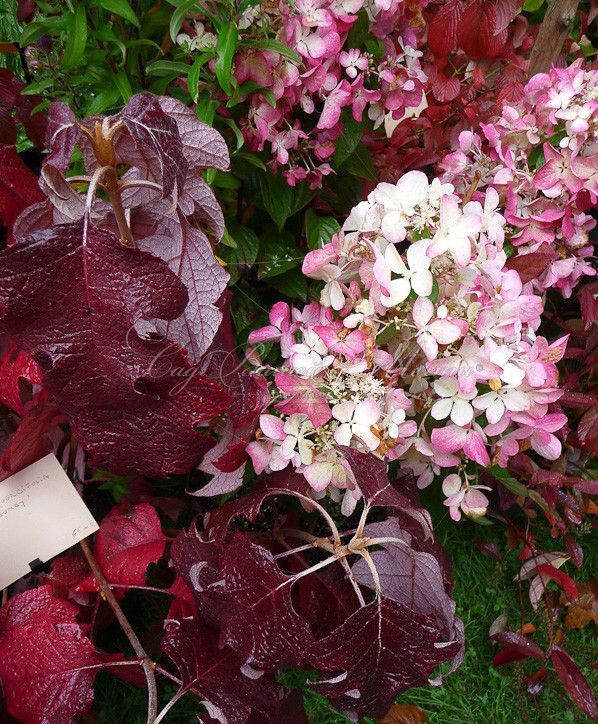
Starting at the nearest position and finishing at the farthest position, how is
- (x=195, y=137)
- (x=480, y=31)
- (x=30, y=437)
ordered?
(x=195, y=137), (x=30, y=437), (x=480, y=31)

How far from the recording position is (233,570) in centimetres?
66

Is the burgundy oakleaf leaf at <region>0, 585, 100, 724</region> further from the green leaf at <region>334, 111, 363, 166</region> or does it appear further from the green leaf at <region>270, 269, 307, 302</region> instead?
the green leaf at <region>334, 111, 363, 166</region>

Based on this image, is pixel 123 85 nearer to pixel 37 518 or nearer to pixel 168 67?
pixel 168 67

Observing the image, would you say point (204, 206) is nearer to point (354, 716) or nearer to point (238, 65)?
point (238, 65)

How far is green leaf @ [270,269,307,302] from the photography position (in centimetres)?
110

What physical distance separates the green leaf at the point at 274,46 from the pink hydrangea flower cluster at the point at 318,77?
0.01 m

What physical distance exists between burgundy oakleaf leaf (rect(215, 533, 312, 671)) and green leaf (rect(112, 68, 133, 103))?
0.54 meters

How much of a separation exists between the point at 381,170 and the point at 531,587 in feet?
2.47

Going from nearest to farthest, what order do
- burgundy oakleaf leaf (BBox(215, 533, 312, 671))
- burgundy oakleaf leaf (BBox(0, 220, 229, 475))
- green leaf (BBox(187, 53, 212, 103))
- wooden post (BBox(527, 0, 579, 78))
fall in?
burgundy oakleaf leaf (BBox(0, 220, 229, 475)) → burgundy oakleaf leaf (BBox(215, 533, 312, 671)) → green leaf (BBox(187, 53, 212, 103)) → wooden post (BBox(527, 0, 579, 78))

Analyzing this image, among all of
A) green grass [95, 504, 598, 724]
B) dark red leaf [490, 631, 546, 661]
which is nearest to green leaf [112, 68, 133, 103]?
green grass [95, 504, 598, 724]

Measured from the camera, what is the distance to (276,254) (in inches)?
43.1

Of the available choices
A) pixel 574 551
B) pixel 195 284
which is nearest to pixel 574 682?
pixel 574 551

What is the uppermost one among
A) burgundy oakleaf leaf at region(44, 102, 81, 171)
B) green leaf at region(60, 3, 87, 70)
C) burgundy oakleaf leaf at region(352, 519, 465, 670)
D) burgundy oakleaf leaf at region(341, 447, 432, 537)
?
green leaf at region(60, 3, 87, 70)

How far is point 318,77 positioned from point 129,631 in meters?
0.68
